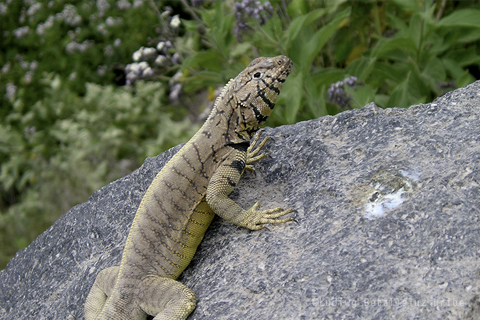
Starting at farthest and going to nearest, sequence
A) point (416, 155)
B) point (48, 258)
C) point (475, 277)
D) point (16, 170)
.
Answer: point (16, 170) < point (48, 258) < point (416, 155) < point (475, 277)

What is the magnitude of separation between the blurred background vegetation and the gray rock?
1.22 m

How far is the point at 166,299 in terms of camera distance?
3197 millimetres

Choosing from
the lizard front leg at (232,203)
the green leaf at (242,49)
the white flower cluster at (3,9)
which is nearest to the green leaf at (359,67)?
the green leaf at (242,49)

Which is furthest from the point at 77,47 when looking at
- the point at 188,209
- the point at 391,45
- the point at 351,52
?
the point at 188,209

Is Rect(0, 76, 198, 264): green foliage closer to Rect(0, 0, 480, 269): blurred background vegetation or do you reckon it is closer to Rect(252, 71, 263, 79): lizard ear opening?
Rect(0, 0, 480, 269): blurred background vegetation

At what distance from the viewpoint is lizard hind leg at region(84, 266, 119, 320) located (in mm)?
3541

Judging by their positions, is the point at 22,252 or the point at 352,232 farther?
the point at 22,252

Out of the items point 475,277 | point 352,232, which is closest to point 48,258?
point 352,232

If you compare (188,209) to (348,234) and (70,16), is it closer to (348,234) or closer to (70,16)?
(348,234)

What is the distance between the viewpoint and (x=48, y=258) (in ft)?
14.5

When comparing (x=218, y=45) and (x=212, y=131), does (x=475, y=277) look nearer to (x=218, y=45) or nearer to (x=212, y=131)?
(x=212, y=131)

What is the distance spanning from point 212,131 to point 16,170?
641 centimetres

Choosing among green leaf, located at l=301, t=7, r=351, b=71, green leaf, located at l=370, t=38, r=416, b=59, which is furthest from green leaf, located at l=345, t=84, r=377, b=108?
green leaf, located at l=301, t=7, r=351, b=71

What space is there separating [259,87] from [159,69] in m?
3.14
